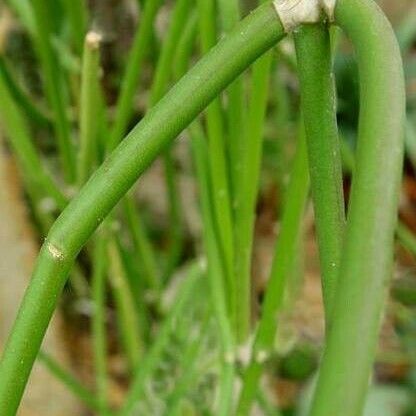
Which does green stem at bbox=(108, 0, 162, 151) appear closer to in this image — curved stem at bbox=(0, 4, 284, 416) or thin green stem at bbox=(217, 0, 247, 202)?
thin green stem at bbox=(217, 0, 247, 202)

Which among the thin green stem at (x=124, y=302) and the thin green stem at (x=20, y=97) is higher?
the thin green stem at (x=20, y=97)

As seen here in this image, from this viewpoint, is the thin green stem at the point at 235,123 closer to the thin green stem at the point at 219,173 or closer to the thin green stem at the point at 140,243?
the thin green stem at the point at 219,173

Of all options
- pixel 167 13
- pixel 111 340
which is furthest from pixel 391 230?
pixel 111 340

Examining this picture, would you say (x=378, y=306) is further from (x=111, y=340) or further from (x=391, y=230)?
(x=111, y=340)

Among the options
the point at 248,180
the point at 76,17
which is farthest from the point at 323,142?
the point at 76,17

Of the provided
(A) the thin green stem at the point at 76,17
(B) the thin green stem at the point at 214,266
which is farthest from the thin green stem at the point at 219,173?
(A) the thin green stem at the point at 76,17

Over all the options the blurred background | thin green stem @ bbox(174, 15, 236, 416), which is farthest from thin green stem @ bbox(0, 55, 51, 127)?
thin green stem @ bbox(174, 15, 236, 416)
